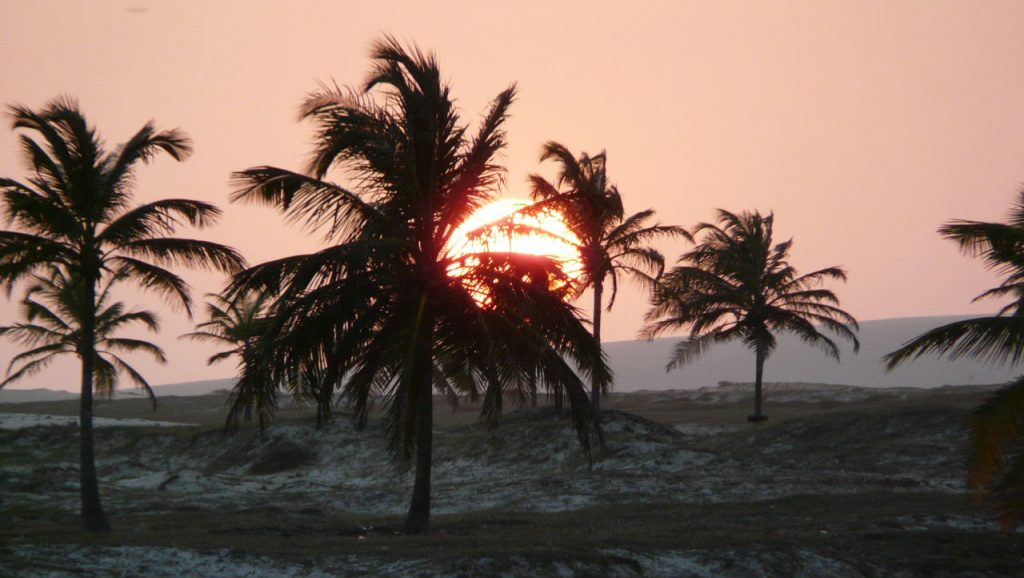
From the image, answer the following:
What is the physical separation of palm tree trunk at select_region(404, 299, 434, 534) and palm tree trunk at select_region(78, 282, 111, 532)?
7635mm

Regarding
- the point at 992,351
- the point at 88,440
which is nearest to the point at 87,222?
the point at 88,440

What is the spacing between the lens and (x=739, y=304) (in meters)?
46.1

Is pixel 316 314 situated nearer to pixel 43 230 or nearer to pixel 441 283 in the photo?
pixel 441 283

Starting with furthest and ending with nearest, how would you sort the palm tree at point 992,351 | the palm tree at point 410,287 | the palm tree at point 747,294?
the palm tree at point 747,294 < the palm tree at point 410,287 < the palm tree at point 992,351

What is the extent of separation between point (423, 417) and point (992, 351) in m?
10.8

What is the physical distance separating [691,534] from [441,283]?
6.91 meters

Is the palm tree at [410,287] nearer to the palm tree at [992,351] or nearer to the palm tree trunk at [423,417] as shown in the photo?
the palm tree trunk at [423,417]

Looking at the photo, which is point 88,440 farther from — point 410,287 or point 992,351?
point 992,351

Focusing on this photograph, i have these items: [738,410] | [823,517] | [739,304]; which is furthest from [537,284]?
[738,410]

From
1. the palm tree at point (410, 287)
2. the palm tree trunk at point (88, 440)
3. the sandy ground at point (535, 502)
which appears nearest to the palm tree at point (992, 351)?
the sandy ground at point (535, 502)

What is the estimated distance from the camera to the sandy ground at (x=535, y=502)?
55.3 ft

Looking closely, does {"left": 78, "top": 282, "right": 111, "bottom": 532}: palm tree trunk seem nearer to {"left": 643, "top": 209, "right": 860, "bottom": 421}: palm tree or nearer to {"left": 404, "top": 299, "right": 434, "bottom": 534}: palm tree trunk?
{"left": 404, "top": 299, "right": 434, "bottom": 534}: palm tree trunk

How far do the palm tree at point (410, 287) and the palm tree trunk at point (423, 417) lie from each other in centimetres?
3

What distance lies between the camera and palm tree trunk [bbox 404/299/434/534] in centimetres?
2061
